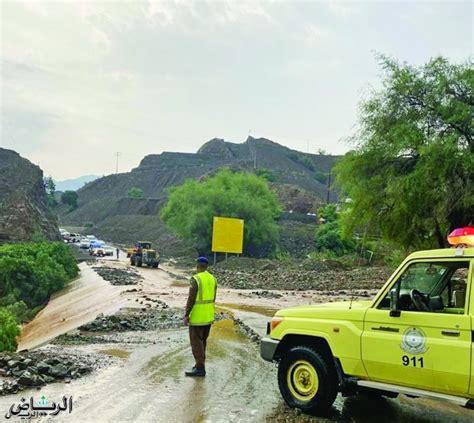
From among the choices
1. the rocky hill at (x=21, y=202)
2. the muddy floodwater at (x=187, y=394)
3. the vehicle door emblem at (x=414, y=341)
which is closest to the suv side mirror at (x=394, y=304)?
the vehicle door emblem at (x=414, y=341)

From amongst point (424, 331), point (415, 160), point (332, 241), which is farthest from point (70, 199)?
point (424, 331)

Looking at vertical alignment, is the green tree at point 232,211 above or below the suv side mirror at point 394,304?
above

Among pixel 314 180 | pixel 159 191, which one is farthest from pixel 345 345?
pixel 159 191

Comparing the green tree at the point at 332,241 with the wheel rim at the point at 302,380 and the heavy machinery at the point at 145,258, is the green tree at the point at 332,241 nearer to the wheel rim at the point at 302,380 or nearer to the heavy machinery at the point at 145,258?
the heavy machinery at the point at 145,258

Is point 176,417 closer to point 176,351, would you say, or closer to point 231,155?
point 176,351

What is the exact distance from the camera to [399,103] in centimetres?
2336

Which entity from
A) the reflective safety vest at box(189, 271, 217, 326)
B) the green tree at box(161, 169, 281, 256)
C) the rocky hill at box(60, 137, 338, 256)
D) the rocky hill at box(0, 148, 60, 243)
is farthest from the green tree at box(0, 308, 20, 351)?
the rocky hill at box(60, 137, 338, 256)

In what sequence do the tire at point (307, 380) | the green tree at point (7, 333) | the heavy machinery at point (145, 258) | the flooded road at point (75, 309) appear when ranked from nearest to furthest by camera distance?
the tire at point (307, 380)
the green tree at point (7, 333)
the flooded road at point (75, 309)
the heavy machinery at point (145, 258)

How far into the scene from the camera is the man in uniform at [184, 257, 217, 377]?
339 inches

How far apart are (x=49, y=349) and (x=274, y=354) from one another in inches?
241

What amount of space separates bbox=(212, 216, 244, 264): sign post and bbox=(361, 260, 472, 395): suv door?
142 ft

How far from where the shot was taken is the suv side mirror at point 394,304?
604 cm

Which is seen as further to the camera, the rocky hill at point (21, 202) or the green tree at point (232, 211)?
the rocky hill at point (21, 202)

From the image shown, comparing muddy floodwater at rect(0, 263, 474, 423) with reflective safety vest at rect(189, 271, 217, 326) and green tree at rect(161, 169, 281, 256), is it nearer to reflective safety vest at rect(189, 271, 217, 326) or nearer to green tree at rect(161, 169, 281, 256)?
reflective safety vest at rect(189, 271, 217, 326)
